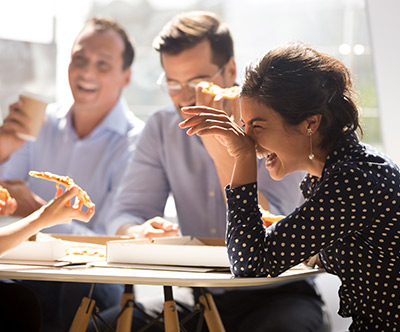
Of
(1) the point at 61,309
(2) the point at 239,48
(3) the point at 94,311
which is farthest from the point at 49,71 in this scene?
(3) the point at 94,311

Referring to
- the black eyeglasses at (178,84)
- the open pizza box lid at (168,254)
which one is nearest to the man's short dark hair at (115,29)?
the black eyeglasses at (178,84)

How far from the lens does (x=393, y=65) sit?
339 centimetres

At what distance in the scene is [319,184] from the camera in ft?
5.18

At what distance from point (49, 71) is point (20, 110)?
2.50ft

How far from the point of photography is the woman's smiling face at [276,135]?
1.62 meters

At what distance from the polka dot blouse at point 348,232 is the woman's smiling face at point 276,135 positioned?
0.09 m

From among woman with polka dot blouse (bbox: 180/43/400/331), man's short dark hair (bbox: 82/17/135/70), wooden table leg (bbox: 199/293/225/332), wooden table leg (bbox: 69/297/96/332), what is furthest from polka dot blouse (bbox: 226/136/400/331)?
man's short dark hair (bbox: 82/17/135/70)

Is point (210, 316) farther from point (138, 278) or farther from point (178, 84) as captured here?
point (178, 84)

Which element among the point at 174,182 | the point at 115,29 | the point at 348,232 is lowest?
the point at 174,182

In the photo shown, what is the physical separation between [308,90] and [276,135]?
0.15m

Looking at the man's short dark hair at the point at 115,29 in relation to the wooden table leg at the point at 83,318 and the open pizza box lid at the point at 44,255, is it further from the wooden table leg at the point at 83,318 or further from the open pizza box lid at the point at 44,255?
the wooden table leg at the point at 83,318

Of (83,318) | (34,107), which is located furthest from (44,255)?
(34,107)

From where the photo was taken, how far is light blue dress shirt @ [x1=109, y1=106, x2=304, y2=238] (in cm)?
274

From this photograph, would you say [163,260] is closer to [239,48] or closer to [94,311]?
[94,311]
